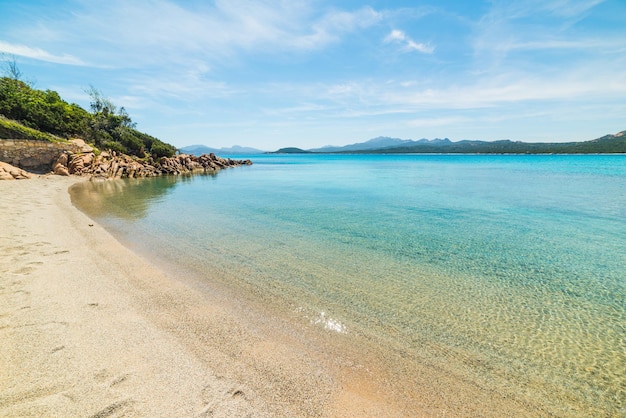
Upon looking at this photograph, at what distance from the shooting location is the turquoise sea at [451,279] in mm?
4793

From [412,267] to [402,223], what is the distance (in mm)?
6170

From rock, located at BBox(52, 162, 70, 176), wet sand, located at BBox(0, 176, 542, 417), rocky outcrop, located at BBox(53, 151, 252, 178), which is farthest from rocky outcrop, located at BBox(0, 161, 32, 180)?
wet sand, located at BBox(0, 176, 542, 417)

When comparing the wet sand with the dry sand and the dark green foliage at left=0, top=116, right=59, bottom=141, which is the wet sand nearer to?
the dry sand

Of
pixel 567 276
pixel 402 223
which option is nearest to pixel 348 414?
pixel 567 276

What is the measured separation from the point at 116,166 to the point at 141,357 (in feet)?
146

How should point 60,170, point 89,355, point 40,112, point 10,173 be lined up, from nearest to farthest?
point 89,355
point 10,173
point 60,170
point 40,112

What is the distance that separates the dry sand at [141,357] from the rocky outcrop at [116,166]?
1360 inches

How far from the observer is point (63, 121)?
3803 centimetres

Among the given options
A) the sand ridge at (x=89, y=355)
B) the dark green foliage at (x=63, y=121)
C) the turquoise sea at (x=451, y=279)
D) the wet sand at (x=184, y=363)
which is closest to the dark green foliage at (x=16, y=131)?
the dark green foliage at (x=63, y=121)

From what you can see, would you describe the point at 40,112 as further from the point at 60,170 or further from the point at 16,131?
the point at 60,170

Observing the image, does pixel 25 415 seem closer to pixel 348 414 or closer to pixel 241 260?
pixel 348 414

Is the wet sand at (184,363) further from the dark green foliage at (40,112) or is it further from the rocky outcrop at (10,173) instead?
the dark green foliage at (40,112)

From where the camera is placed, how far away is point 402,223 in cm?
1473

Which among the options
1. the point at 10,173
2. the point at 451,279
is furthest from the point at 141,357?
the point at 10,173
